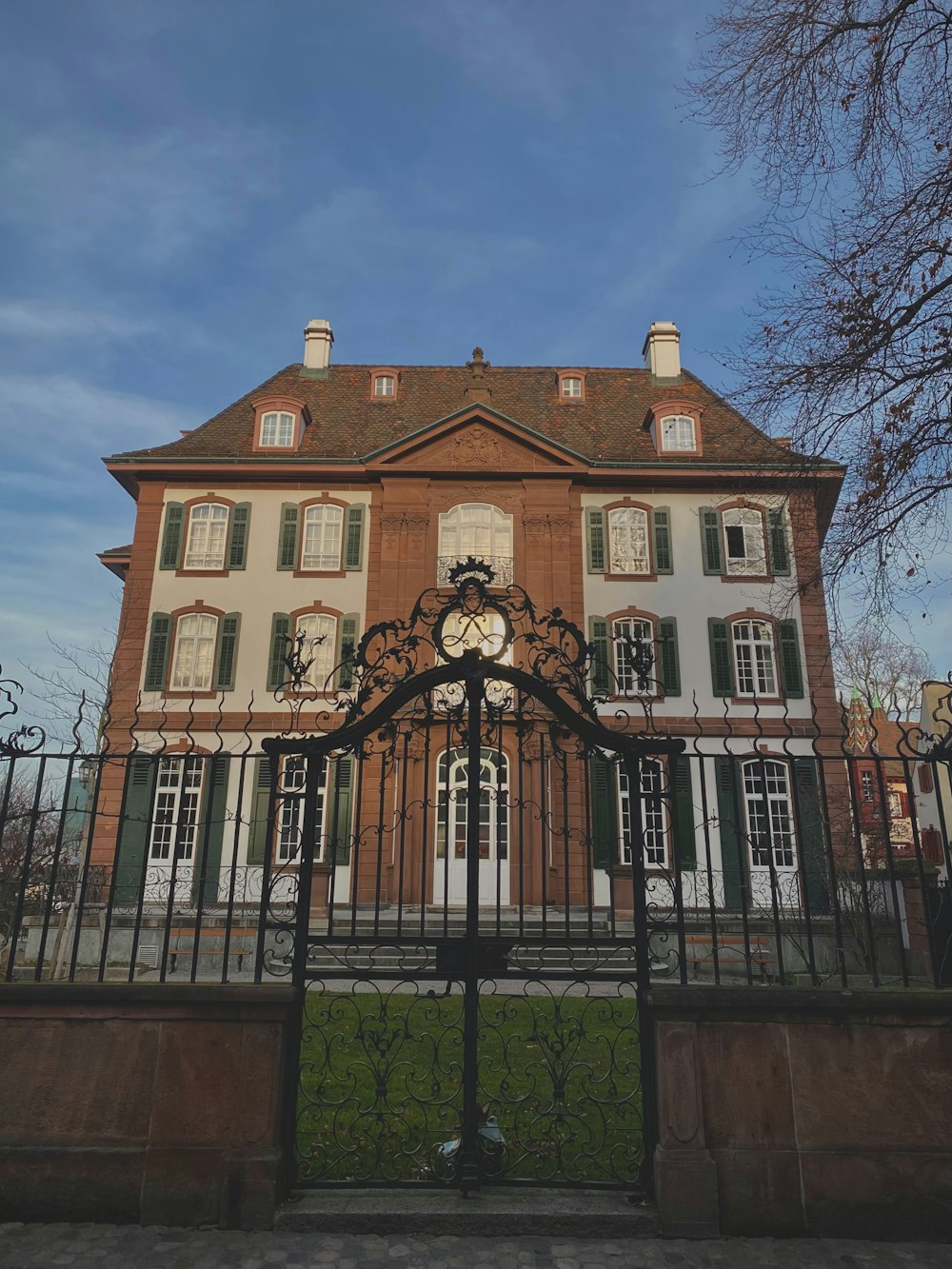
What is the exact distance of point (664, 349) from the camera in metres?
29.1

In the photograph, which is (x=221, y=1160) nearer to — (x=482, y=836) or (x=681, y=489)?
(x=482, y=836)

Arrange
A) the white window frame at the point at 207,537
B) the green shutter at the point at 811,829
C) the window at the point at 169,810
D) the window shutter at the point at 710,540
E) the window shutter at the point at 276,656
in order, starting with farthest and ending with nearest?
1. the white window frame at the point at 207,537
2. the window shutter at the point at 710,540
3. the window shutter at the point at 276,656
4. the window at the point at 169,810
5. the green shutter at the point at 811,829

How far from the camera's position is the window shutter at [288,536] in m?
23.0

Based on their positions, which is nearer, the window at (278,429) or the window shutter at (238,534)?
the window shutter at (238,534)

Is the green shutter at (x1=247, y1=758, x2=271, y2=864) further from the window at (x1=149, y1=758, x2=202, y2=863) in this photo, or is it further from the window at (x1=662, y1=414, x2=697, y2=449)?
the window at (x1=662, y1=414, x2=697, y2=449)

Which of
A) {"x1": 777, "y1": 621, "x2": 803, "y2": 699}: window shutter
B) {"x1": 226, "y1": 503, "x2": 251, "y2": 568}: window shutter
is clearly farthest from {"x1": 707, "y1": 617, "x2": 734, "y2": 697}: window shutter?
{"x1": 226, "y1": 503, "x2": 251, "y2": 568}: window shutter

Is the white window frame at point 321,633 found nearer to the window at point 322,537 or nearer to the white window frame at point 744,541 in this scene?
the window at point 322,537

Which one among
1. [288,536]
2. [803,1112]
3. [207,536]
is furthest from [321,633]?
[803,1112]

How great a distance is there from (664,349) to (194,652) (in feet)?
57.8

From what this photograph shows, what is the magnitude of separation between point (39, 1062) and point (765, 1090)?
4.25 metres

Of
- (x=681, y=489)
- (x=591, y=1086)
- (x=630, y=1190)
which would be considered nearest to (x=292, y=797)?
(x=630, y=1190)

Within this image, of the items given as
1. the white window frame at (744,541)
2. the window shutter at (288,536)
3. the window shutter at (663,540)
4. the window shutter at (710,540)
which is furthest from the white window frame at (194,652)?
the white window frame at (744,541)

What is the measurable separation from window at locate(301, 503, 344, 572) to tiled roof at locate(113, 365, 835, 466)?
144 cm

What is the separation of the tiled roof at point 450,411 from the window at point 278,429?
0.45 m
